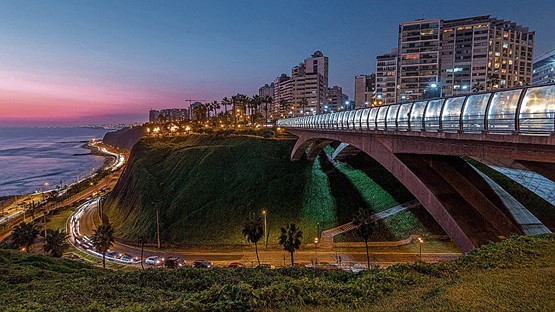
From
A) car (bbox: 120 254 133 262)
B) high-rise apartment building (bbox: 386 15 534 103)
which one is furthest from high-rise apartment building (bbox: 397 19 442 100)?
car (bbox: 120 254 133 262)

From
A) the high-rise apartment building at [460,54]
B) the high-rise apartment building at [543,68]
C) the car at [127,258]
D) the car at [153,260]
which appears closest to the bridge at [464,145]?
the car at [153,260]

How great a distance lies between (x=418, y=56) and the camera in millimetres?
121438

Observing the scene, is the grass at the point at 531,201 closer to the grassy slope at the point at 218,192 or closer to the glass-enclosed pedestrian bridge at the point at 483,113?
the glass-enclosed pedestrian bridge at the point at 483,113

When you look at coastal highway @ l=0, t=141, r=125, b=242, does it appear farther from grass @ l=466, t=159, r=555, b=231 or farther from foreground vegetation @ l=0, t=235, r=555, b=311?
grass @ l=466, t=159, r=555, b=231

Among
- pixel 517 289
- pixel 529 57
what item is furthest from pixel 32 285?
pixel 529 57

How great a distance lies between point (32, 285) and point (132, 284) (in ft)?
20.3

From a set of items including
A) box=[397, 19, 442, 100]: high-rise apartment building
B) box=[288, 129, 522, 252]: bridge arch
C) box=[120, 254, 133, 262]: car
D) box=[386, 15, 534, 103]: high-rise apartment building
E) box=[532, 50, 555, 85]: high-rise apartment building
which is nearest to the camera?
box=[288, 129, 522, 252]: bridge arch

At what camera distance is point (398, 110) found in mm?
23453

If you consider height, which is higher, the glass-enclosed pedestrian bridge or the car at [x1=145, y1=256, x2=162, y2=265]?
the glass-enclosed pedestrian bridge

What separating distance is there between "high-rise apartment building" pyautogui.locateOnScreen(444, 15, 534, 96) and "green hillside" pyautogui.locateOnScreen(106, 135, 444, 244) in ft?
271

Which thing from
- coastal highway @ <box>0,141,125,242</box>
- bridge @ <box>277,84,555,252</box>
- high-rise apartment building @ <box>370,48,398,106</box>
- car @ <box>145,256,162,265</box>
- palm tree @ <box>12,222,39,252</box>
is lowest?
coastal highway @ <box>0,141,125,242</box>

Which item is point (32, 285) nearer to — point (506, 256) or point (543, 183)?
point (506, 256)

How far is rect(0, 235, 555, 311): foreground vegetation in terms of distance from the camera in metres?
9.12

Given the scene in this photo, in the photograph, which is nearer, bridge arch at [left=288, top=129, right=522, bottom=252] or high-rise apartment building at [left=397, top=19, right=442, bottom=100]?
bridge arch at [left=288, top=129, right=522, bottom=252]
